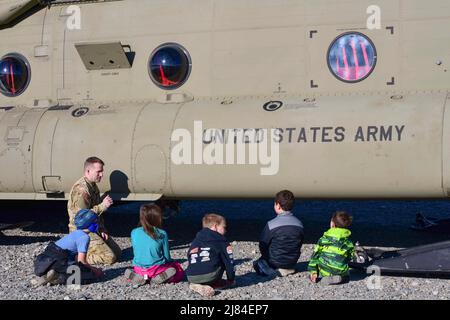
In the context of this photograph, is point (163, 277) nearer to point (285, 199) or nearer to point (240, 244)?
point (285, 199)

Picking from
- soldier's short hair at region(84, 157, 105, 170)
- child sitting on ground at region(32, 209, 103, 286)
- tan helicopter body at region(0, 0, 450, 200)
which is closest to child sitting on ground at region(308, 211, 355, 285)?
tan helicopter body at region(0, 0, 450, 200)

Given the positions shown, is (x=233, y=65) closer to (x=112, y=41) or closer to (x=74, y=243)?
(x=112, y=41)

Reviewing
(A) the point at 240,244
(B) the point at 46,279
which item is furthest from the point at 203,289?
(A) the point at 240,244

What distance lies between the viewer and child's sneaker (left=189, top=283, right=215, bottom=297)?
5.74 m

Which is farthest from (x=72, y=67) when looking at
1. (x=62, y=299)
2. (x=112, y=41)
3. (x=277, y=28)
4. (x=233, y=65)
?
(x=62, y=299)

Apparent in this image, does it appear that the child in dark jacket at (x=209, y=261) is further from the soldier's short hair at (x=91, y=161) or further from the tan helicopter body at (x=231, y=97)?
the soldier's short hair at (x=91, y=161)

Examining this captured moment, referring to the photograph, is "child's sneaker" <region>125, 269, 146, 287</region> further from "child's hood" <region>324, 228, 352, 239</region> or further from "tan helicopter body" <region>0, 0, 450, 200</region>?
"child's hood" <region>324, 228, 352, 239</region>

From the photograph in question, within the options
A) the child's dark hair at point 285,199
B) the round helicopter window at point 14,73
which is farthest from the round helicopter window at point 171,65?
the child's dark hair at point 285,199

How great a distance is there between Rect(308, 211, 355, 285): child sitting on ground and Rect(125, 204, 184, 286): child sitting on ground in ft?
4.33

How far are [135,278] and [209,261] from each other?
0.84 metres

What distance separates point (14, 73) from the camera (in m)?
8.75

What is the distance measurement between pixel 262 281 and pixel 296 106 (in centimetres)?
204

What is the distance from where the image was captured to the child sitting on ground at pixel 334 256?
6.14 m

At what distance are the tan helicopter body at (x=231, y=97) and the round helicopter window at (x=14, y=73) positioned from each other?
0.03 meters
